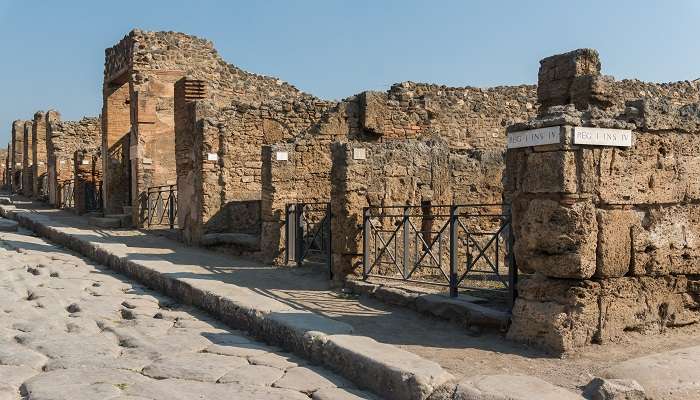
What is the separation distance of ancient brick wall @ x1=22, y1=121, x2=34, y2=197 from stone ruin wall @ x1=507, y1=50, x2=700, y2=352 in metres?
31.3

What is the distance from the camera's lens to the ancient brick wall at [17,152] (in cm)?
3778

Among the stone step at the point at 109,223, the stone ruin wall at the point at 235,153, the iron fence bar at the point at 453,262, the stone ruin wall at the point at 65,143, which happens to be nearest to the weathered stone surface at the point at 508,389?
the iron fence bar at the point at 453,262

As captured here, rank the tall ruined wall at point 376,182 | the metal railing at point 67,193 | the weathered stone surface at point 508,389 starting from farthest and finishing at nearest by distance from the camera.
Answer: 1. the metal railing at point 67,193
2. the tall ruined wall at point 376,182
3. the weathered stone surface at point 508,389

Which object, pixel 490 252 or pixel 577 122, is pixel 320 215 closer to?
pixel 490 252

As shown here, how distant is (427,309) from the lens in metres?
6.57

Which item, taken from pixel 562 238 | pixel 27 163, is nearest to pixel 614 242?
pixel 562 238

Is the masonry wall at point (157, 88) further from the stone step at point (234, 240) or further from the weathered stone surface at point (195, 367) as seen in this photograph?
the weathered stone surface at point (195, 367)

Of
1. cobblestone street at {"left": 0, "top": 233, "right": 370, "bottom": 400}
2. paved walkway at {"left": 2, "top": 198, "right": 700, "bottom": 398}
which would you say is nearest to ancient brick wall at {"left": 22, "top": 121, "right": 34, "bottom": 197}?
paved walkway at {"left": 2, "top": 198, "right": 700, "bottom": 398}

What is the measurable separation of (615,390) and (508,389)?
0.59 meters

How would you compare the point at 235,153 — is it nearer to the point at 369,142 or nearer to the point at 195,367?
the point at 369,142

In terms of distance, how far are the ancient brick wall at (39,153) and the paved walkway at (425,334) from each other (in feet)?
75.2

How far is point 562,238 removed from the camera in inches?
204

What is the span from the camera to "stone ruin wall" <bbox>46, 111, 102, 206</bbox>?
25.8m

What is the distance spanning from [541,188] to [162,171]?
14.7 meters
